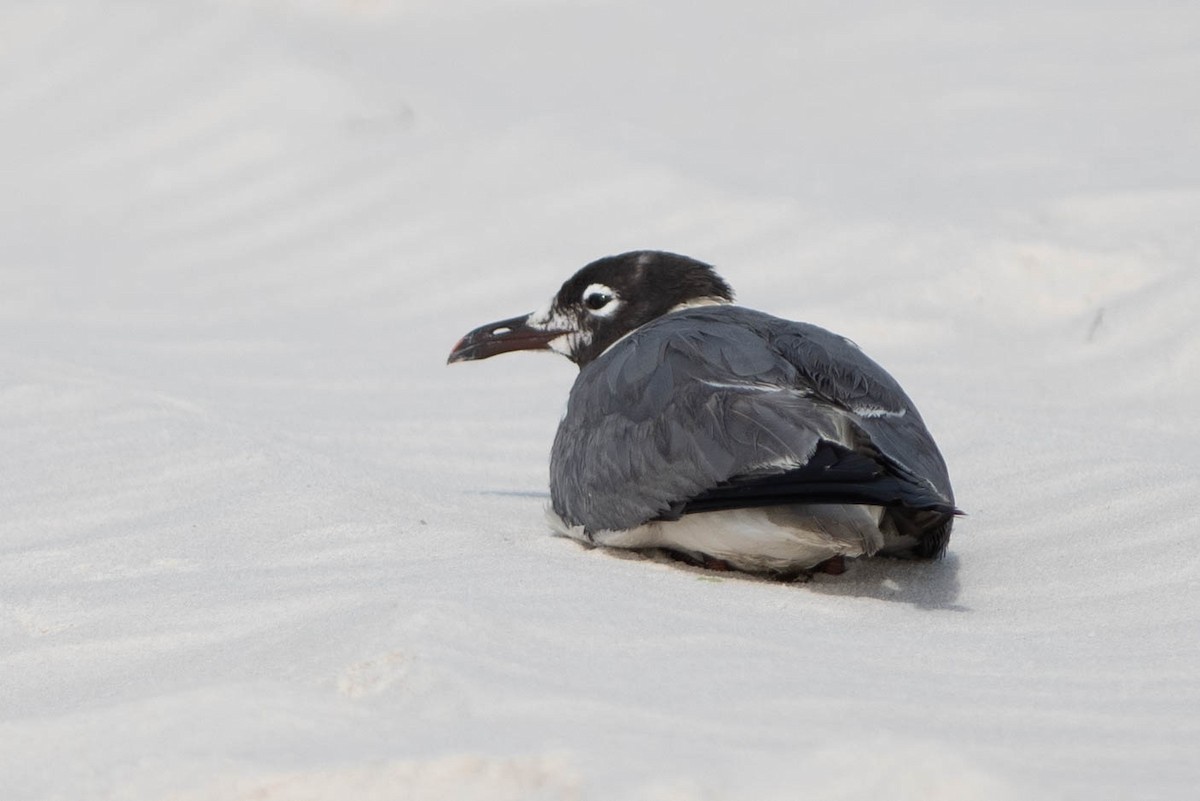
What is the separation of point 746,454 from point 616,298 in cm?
167

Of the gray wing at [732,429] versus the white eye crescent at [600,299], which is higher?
the white eye crescent at [600,299]

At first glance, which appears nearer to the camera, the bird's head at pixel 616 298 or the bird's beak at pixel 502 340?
the bird's head at pixel 616 298

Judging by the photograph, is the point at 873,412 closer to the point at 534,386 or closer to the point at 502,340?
the point at 502,340

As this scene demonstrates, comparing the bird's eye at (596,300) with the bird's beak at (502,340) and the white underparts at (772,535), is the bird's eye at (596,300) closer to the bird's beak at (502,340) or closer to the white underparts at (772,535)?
the bird's beak at (502,340)

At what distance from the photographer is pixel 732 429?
13.4 feet

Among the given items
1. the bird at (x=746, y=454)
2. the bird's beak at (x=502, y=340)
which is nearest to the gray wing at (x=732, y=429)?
the bird at (x=746, y=454)

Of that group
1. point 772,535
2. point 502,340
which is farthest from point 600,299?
point 772,535

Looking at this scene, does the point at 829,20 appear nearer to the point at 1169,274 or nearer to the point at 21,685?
the point at 1169,274

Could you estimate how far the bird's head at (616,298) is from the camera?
219 inches

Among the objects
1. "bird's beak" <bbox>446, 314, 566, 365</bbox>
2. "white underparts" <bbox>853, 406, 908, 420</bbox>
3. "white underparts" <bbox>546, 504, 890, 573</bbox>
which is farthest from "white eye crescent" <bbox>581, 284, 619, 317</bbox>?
"white underparts" <bbox>853, 406, 908, 420</bbox>

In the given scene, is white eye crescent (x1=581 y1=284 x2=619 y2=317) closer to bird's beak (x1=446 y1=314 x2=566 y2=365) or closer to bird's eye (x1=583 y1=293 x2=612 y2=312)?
bird's eye (x1=583 y1=293 x2=612 y2=312)

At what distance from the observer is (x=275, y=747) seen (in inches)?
113

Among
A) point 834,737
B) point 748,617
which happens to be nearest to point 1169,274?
point 748,617

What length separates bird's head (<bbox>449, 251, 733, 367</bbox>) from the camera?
5.57 meters
